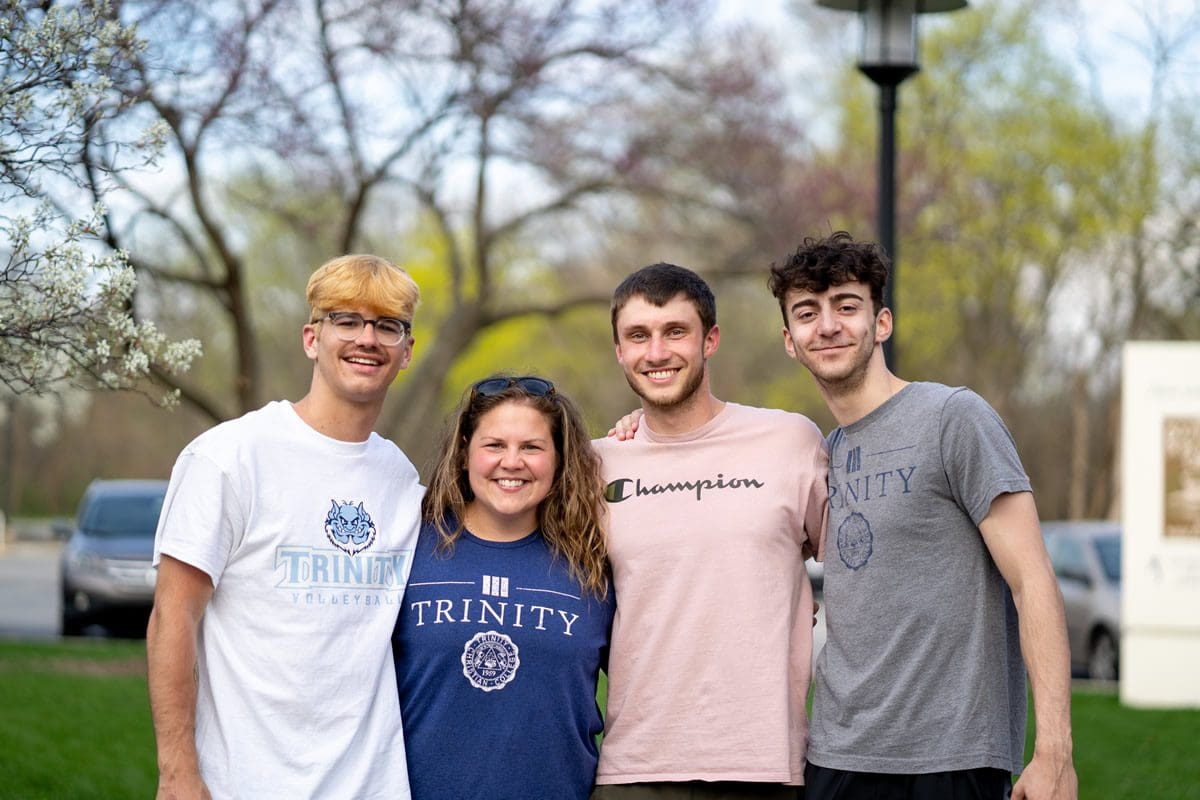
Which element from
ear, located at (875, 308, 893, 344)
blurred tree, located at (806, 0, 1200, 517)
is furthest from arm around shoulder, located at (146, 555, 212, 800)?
blurred tree, located at (806, 0, 1200, 517)

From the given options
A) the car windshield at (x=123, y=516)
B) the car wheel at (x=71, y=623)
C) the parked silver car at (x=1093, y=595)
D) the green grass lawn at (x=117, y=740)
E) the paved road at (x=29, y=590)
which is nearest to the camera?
the green grass lawn at (x=117, y=740)

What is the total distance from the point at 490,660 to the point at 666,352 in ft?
3.45

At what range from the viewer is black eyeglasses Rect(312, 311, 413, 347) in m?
3.98

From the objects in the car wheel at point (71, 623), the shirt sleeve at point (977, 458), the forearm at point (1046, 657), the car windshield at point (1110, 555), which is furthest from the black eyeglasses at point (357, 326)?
the car wheel at point (71, 623)

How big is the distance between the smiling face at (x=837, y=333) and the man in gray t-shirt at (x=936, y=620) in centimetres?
1

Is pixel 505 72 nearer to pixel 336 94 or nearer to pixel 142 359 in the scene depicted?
pixel 336 94

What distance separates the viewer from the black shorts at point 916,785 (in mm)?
3791

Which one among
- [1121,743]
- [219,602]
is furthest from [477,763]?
[1121,743]

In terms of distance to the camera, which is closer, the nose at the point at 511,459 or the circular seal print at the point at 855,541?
the circular seal print at the point at 855,541

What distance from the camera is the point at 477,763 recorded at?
154 inches

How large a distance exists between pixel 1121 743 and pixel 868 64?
488 cm

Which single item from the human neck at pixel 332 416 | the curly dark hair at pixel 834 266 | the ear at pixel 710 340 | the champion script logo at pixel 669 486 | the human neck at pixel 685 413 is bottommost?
the champion script logo at pixel 669 486

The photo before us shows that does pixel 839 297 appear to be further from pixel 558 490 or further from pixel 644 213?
pixel 644 213

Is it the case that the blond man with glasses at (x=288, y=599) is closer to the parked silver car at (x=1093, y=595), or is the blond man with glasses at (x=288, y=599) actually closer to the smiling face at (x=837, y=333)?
the smiling face at (x=837, y=333)
